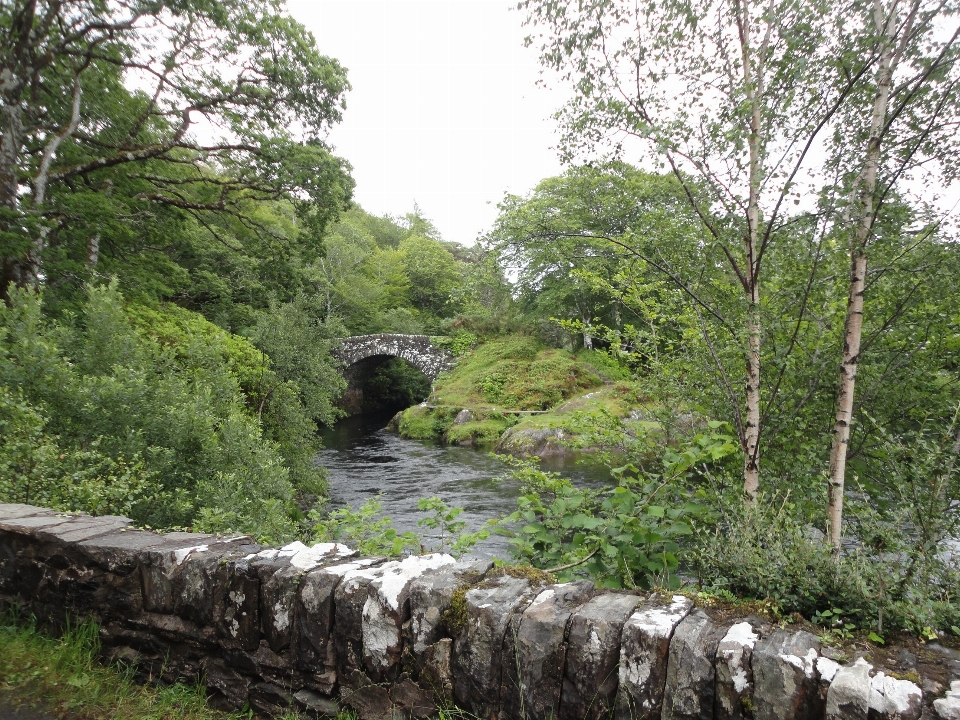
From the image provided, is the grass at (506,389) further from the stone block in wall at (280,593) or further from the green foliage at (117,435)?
the stone block in wall at (280,593)

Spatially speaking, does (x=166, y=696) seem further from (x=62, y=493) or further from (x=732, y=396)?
(x=732, y=396)

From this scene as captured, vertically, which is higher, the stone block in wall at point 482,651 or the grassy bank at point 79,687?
the stone block in wall at point 482,651

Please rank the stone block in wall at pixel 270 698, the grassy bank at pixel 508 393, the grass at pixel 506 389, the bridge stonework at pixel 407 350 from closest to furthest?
the stone block in wall at pixel 270 698
the grassy bank at pixel 508 393
the grass at pixel 506 389
the bridge stonework at pixel 407 350

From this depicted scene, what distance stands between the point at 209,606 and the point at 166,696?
1.50ft

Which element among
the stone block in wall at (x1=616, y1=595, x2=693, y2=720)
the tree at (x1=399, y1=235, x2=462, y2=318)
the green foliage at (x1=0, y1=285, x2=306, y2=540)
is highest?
the tree at (x1=399, y1=235, x2=462, y2=318)

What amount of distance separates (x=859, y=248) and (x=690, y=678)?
313cm

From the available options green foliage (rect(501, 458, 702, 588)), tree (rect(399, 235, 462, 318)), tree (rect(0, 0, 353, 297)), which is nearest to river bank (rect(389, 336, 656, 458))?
tree (rect(0, 0, 353, 297))

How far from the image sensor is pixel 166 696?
2.64 m

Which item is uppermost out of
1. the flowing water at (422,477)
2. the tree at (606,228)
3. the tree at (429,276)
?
the tree at (429,276)

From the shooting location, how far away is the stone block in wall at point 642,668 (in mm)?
1885

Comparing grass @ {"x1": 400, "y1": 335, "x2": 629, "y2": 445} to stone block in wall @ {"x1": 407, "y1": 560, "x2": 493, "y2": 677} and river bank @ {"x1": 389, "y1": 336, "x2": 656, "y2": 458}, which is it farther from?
stone block in wall @ {"x1": 407, "y1": 560, "x2": 493, "y2": 677}

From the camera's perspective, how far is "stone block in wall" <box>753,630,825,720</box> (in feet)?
5.57

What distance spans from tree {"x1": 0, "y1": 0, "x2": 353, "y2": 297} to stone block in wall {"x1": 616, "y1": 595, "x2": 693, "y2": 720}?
1032 centimetres

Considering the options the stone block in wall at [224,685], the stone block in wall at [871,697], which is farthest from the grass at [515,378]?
the stone block in wall at [871,697]
